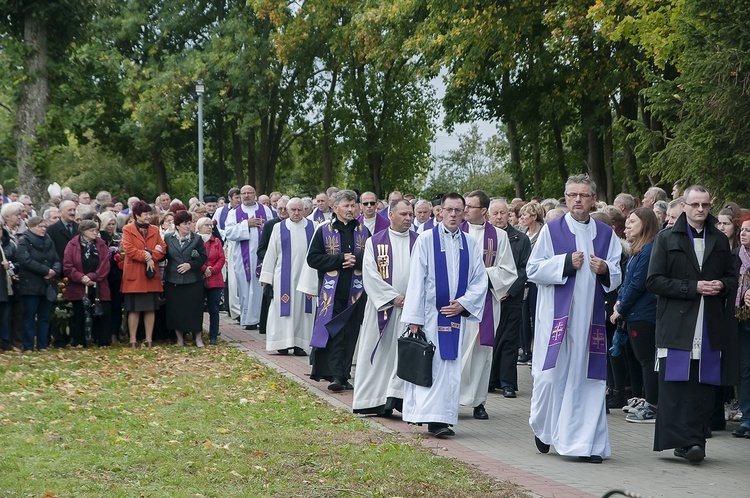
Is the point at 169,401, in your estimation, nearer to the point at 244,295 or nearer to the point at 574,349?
the point at 574,349

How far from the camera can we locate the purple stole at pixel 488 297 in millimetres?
11477

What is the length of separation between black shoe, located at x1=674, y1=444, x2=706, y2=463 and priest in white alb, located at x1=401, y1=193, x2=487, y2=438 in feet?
6.48

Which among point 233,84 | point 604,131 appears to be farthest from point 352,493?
point 233,84

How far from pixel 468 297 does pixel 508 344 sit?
8.50 feet

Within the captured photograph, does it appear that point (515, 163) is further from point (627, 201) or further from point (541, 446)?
point (541, 446)

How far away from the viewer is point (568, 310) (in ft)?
30.6

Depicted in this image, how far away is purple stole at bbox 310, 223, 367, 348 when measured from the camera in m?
12.6

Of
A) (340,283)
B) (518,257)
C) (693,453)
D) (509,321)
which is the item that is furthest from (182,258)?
(693,453)

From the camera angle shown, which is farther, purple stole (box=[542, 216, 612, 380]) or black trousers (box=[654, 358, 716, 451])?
purple stole (box=[542, 216, 612, 380])

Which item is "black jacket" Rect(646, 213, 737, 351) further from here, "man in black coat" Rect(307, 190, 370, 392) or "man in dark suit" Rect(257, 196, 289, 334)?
"man in dark suit" Rect(257, 196, 289, 334)

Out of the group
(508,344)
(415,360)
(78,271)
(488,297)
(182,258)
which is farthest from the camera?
(182,258)

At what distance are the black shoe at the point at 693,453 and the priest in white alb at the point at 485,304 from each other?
8.35 ft

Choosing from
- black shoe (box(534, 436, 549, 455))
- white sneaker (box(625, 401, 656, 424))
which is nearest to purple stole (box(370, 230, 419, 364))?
black shoe (box(534, 436, 549, 455))

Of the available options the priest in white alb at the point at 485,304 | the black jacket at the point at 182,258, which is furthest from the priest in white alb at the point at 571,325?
the black jacket at the point at 182,258
